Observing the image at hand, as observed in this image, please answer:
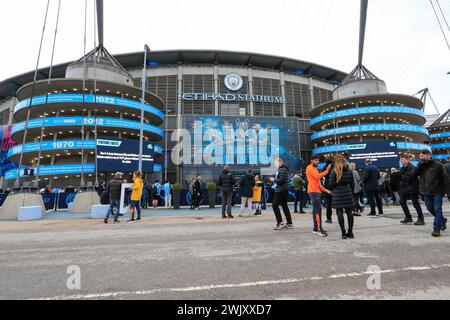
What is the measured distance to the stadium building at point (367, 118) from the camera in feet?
131

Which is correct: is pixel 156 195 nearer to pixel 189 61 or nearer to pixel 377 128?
pixel 377 128

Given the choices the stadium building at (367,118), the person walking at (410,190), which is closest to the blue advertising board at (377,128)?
the stadium building at (367,118)

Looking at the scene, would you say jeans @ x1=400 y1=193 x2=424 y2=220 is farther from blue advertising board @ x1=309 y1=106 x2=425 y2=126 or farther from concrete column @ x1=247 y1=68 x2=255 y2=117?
concrete column @ x1=247 y1=68 x2=255 y2=117

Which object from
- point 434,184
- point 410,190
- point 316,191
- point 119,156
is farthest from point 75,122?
point 434,184

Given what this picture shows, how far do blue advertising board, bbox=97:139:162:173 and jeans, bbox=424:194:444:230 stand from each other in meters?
29.7

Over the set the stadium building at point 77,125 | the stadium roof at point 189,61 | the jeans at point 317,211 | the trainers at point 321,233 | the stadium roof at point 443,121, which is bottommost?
the trainers at point 321,233

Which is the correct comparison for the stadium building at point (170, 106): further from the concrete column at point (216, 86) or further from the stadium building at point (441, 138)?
the stadium building at point (441, 138)

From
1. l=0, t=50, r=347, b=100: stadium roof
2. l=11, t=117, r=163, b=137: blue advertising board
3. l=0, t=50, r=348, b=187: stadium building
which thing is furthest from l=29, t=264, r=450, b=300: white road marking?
l=0, t=50, r=347, b=100: stadium roof

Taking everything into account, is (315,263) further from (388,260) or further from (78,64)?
(78,64)

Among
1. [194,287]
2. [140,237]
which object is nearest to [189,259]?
[194,287]

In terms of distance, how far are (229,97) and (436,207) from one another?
143 ft

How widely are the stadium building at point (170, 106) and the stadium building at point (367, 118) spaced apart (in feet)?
1.96

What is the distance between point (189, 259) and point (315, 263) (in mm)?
1953

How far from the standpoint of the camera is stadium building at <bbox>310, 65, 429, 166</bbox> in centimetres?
3988
